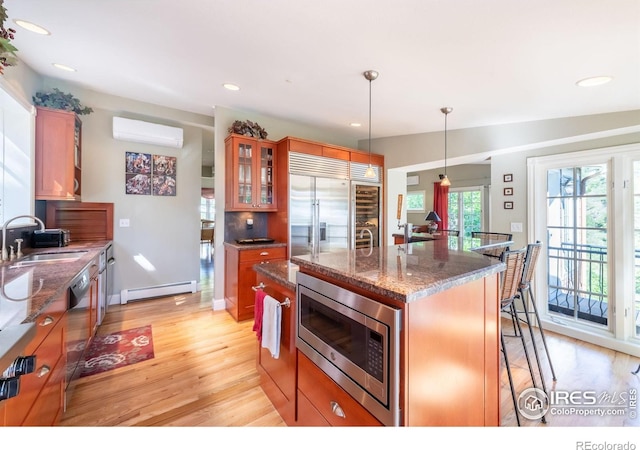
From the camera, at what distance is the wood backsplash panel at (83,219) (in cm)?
334

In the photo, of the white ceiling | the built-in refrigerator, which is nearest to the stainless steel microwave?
the white ceiling

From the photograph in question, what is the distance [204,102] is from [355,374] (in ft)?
12.0

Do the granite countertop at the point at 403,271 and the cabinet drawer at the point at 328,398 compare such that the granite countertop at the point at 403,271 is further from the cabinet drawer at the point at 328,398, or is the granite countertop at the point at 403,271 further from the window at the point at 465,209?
the window at the point at 465,209

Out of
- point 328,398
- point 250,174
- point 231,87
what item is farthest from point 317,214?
point 328,398

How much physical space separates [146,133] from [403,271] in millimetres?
3973

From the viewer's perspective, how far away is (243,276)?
3248 millimetres

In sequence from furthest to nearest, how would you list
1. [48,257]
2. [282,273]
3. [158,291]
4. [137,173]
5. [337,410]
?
1. [158,291]
2. [137,173]
3. [48,257]
4. [282,273]
5. [337,410]

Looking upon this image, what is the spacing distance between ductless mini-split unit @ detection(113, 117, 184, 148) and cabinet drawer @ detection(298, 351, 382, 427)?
3.71 meters

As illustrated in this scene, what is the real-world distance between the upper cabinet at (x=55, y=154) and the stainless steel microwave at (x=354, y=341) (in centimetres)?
315

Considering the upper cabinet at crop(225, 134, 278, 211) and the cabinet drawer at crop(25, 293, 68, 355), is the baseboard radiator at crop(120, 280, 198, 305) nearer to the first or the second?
the upper cabinet at crop(225, 134, 278, 211)

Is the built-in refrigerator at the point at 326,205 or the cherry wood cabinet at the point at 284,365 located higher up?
the built-in refrigerator at the point at 326,205

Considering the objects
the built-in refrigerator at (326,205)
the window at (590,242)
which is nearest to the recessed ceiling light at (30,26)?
the built-in refrigerator at (326,205)

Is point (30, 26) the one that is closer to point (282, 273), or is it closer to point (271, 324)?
point (282, 273)

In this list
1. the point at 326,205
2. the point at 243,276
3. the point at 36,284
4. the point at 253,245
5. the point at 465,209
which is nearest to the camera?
the point at 36,284
